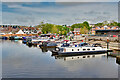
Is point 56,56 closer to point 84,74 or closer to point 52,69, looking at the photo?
point 52,69

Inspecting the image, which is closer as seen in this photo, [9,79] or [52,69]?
[9,79]

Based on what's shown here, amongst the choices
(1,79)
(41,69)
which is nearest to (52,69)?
(41,69)

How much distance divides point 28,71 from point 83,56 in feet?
50.9

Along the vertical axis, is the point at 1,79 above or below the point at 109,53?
below

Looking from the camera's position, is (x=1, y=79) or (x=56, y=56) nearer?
(x=1, y=79)

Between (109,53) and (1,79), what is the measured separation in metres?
27.2

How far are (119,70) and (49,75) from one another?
11.4 meters

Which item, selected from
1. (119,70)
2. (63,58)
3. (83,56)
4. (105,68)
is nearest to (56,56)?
(63,58)

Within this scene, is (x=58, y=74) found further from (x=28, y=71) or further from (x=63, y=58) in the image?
(x=63, y=58)

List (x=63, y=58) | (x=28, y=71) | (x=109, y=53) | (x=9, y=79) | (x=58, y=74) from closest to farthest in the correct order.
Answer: (x=9, y=79) < (x=58, y=74) < (x=28, y=71) < (x=63, y=58) < (x=109, y=53)

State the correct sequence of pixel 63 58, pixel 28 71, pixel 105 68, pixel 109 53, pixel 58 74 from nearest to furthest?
pixel 58 74
pixel 28 71
pixel 105 68
pixel 63 58
pixel 109 53

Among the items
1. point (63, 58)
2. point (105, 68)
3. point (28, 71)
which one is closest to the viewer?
point (28, 71)

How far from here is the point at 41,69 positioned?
26406 mm

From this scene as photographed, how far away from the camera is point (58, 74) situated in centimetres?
2353
